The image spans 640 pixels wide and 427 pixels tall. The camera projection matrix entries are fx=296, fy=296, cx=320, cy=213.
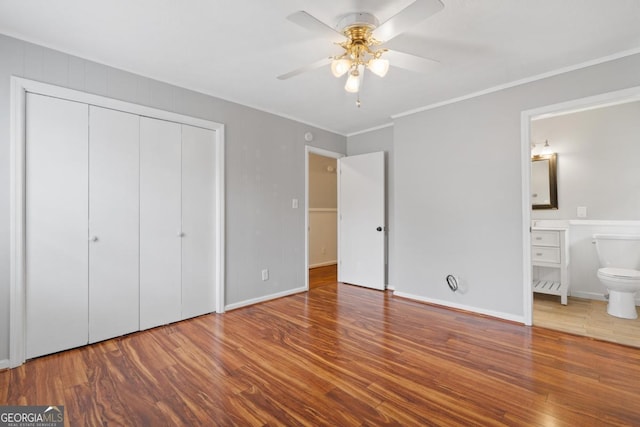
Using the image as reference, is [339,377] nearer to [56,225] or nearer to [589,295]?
[56,225]

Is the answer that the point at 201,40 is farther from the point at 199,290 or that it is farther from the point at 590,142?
the point at 590,142

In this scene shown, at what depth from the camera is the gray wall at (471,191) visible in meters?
2.84

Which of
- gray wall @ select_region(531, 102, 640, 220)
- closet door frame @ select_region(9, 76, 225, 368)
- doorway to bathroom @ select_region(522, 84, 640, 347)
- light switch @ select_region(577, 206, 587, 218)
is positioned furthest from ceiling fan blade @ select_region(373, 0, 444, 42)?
light switch @ select_region(577, 206, 587, 218)

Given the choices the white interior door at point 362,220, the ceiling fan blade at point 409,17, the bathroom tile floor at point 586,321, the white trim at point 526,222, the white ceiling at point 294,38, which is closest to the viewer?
the ceiling fan blade at point 409,17

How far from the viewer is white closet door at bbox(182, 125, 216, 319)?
303 cm

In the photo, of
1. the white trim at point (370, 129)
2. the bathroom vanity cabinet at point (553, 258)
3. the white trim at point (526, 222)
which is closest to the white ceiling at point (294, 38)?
the white trim at point (526, 222)

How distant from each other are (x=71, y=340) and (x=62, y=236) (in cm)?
83

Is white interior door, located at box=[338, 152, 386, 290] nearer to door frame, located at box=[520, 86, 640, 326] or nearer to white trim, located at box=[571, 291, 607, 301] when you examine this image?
door frame, located at box=[520, 86, 640, 326]

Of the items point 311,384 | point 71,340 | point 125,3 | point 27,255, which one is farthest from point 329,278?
point 125,3

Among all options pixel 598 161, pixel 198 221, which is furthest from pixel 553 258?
pixel 198 221

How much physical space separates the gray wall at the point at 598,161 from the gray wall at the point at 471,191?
1.47 meters

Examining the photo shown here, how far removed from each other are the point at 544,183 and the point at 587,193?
1.50ft

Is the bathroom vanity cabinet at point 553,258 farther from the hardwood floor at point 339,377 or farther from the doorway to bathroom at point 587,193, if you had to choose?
the hardwood floor at point 339,377

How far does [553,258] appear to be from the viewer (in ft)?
11.5
